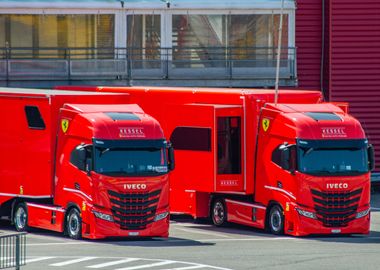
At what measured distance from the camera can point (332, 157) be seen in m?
30.8

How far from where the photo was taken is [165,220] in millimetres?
29859

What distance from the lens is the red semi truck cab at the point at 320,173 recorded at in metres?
30.6

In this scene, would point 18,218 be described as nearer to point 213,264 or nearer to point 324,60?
point 213,264

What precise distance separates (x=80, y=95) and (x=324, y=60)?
15690 millimetres

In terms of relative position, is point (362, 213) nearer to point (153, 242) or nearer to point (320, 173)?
point (320, 173)

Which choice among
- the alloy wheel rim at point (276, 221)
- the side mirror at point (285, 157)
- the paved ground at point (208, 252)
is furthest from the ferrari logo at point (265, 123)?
the paved ground at point (208, 252)

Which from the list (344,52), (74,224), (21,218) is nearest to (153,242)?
(74,224)

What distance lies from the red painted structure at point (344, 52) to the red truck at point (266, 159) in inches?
451

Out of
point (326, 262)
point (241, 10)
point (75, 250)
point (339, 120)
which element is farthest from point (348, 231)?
point (241, 10)

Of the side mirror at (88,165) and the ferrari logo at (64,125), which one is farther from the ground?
the ferrari logo at (64,125)

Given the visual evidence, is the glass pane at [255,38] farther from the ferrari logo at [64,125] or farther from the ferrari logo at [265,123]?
the ferrari logo at [64,125]

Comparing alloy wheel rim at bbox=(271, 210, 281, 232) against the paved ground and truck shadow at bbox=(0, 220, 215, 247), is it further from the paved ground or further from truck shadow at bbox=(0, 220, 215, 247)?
truck shadow at bbox=(0, 220, 215, 247)

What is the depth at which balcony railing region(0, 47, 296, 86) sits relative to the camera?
4256 centimetres

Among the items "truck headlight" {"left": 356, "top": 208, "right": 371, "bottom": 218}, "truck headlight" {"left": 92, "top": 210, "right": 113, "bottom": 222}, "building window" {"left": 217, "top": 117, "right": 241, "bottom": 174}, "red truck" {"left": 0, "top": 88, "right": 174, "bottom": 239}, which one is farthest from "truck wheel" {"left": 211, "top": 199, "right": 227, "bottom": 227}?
"truck headlight" {"left": 92, "top": 210, "right": 113, "bottom": 222}
